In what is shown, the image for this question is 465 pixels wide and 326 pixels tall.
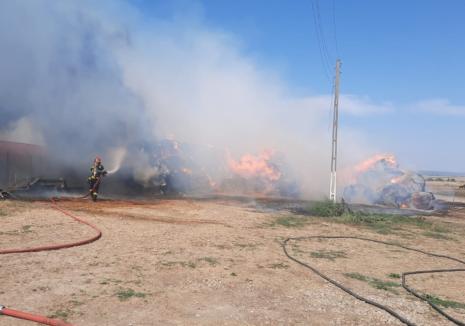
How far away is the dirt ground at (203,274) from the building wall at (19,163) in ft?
22.3

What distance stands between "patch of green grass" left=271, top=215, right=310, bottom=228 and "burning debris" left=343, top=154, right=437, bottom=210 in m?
14.3

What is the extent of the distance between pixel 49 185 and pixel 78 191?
6.50 ft

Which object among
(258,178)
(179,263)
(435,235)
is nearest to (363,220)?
(435,235)

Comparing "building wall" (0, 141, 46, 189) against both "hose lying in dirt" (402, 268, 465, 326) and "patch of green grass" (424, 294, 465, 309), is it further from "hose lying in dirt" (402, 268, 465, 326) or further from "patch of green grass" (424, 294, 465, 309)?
"patch of green grass" (424, 294, 465, 309)

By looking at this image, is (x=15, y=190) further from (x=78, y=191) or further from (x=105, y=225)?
(x=105, y=225)

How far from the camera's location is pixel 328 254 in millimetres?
11203

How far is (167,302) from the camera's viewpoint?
6.76 m

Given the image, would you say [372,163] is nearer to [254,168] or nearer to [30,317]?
[254,168]

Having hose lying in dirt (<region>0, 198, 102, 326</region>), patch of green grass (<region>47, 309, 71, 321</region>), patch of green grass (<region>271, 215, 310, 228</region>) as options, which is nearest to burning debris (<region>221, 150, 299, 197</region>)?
patch of green grass (<region>271, 215, 310, 228</region>)

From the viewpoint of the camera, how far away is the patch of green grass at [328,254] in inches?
427

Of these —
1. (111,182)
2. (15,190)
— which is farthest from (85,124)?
(15,190)

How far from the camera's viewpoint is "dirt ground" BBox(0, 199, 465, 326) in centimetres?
641

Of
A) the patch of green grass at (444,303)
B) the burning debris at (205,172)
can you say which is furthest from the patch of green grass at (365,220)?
the burning debris at (205,172)

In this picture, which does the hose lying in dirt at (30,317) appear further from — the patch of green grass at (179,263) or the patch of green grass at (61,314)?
the patch of green grass at (179,263)
